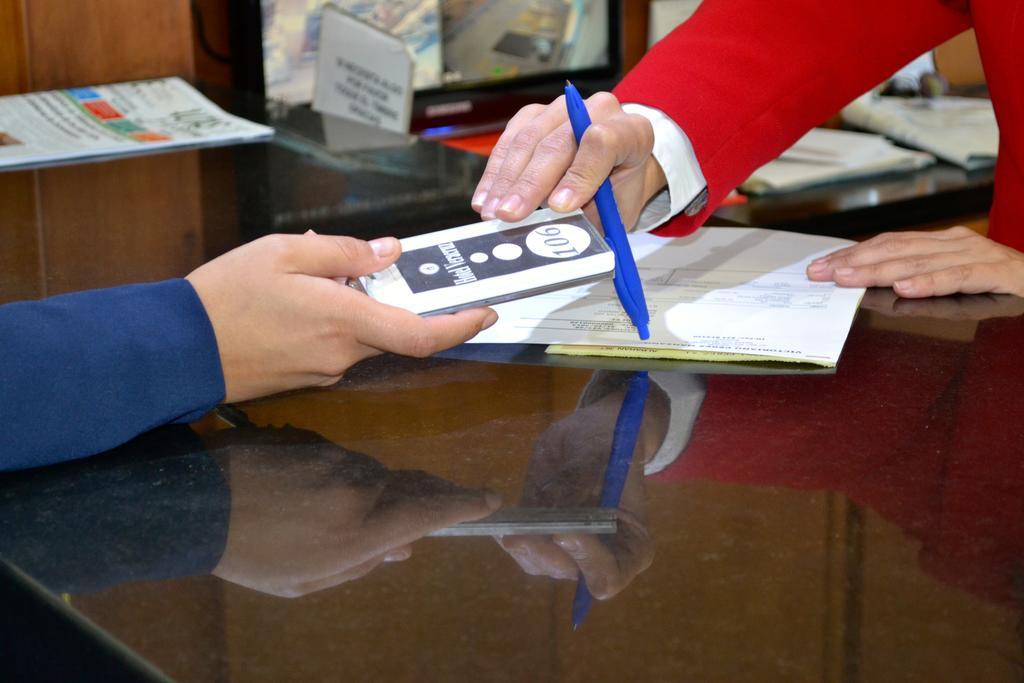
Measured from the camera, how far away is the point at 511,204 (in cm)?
75

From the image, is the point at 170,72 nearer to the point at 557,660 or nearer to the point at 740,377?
the point at 740,377

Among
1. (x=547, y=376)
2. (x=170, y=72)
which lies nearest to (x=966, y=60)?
(x=170, y=72)

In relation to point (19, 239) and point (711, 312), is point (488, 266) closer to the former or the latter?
point (711, 312)

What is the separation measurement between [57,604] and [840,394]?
0.43 meters

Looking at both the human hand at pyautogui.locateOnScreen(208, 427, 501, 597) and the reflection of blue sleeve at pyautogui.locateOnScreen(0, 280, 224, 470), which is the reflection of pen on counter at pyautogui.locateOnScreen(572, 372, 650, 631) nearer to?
the human hand at pyautogui.locateOnScreen(208, 427, 501, 597)

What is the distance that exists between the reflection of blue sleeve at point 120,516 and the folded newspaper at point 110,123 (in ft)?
2.33

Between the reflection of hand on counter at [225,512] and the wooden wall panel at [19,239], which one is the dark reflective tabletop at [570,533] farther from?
the wooden wall panel at [19,239]

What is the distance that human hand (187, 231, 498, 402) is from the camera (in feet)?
2.20

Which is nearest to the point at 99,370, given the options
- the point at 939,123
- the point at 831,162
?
the point at 831,162

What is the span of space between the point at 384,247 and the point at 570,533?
21 cm

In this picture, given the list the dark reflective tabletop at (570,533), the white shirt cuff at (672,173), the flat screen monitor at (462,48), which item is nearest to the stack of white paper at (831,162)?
the flat screen monitor at (462,48)

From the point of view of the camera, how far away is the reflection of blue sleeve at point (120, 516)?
1.77 ft

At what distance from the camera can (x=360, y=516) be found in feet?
1.91

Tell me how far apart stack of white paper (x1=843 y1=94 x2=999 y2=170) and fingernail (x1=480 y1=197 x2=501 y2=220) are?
4.74 feet
